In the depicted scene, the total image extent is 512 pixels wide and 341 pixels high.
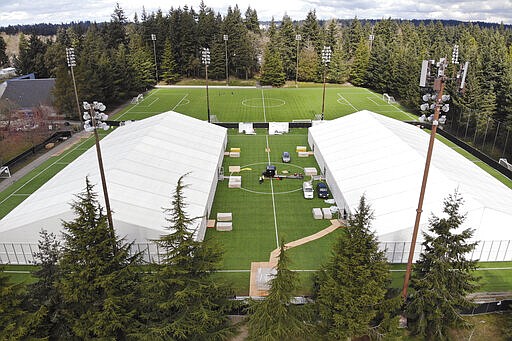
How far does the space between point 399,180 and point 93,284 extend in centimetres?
2325

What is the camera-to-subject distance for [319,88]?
91125 millimetres

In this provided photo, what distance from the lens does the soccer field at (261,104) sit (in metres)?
65.6

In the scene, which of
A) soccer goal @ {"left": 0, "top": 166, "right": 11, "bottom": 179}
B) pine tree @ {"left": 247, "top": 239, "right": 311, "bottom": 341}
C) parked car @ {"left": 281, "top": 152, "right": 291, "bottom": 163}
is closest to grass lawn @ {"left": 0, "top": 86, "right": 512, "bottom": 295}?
parked car @ {"left": 281, "top": 152, "right": 291, "bottom": 163}

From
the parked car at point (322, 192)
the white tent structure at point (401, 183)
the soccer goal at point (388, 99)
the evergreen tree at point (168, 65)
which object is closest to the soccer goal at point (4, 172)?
the parked car at point (322, 192)

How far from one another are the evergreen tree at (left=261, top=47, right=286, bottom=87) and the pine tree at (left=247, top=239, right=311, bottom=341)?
82167mm

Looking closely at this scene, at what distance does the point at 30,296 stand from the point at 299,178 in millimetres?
26478

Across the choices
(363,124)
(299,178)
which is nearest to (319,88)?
(363,124)

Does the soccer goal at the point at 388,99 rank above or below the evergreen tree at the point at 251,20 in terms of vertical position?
below

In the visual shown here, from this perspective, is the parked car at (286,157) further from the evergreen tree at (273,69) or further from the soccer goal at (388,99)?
the evergreen tree at (273,69)

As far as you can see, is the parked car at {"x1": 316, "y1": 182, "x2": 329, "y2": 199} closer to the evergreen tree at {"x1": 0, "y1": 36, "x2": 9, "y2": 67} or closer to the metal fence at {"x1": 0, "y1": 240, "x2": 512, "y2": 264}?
the metal fence at {"x1": 0, "y1": 240, "x2": 512, "y2": 264}

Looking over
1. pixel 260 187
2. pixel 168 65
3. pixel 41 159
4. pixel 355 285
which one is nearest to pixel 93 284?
pixel 355 285

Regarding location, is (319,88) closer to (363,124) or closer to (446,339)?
(363,124)

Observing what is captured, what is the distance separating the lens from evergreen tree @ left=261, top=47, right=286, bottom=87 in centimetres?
9300

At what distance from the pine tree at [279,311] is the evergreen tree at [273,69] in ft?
270
